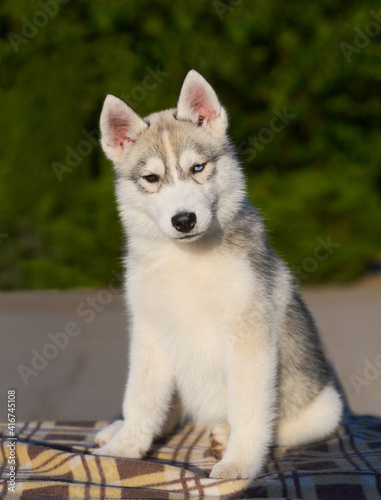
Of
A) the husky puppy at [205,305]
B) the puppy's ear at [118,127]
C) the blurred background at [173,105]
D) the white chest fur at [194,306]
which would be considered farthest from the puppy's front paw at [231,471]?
the blurred background at [173,105]

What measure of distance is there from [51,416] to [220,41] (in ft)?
29.3

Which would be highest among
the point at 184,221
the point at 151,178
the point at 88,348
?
the point at 88,348

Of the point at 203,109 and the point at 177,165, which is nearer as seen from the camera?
the point at 177,165

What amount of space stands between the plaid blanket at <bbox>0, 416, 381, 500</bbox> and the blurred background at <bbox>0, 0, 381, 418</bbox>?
5006 mm

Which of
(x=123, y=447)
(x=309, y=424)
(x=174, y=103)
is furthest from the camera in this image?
(x=174, y=103)

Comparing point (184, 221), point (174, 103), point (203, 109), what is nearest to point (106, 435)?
point (184, 221)

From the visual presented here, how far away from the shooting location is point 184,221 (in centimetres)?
322

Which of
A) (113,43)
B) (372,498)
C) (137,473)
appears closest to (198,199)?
(137,473)

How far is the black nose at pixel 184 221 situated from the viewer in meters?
3.21

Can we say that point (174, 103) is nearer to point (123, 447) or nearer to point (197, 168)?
point (197, 168)

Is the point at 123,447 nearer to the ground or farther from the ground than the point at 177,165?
nearer to the ground

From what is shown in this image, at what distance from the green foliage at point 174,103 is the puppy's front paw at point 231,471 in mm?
7069

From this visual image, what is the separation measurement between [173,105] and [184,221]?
294 inches

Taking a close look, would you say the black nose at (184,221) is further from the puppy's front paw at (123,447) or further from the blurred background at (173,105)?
the blurred background at (173,105)
